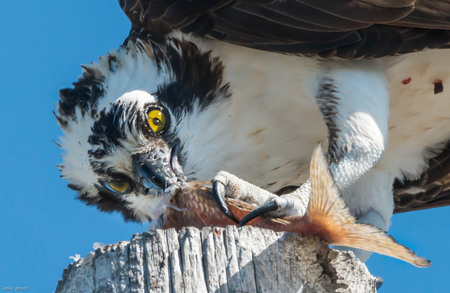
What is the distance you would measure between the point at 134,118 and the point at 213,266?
1.92m

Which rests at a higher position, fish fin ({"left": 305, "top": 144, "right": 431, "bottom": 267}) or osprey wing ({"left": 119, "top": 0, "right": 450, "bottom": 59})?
osprey wing ({"left": 119, "top": 0, "right": 450, "bottom": 59})

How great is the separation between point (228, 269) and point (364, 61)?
2.21 meters

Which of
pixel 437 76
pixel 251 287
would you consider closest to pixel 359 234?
pixel 251 287

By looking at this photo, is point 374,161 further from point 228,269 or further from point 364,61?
point 228,269

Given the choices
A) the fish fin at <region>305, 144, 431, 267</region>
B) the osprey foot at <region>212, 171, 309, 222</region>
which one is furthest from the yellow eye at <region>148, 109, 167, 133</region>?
the fish fin at <region>305, 144, 431, 267</region>

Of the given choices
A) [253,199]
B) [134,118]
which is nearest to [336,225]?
[253,199]

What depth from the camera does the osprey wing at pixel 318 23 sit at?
425 centimetres

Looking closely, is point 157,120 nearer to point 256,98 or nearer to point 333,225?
point 256,98

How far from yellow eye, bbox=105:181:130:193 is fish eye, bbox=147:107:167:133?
39 centimetres

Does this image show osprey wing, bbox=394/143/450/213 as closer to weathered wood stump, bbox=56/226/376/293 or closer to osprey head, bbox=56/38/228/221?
osprey head, bbox=56/38/228/221

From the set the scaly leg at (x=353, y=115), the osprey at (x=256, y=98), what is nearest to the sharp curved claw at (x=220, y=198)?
the osprey at (x=256, y=98)

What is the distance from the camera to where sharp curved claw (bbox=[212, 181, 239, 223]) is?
3258 millimetres

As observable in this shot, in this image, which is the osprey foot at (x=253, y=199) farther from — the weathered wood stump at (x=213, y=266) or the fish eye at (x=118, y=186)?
the fish eye at (x=118, y=186)

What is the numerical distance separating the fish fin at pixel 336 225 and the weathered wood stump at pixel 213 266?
11cm
